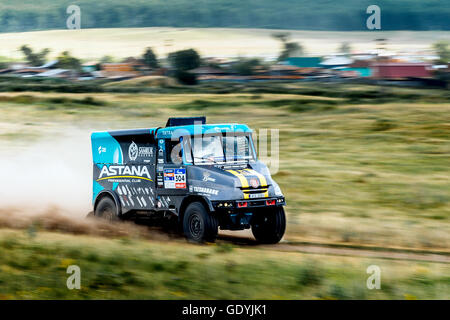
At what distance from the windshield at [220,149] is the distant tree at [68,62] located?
58.4 metres

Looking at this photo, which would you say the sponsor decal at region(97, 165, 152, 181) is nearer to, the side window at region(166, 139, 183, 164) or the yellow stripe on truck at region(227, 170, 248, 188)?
the side window at region(166, 139, 183, 164)

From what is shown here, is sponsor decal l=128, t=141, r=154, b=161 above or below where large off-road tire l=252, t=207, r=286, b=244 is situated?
above

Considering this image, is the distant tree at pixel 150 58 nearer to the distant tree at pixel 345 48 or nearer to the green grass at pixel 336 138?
the green grass at pixel 336 138

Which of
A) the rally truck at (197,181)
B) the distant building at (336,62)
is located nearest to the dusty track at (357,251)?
the rally truck at (197,181)

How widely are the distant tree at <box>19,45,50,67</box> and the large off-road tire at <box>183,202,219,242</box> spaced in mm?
63098

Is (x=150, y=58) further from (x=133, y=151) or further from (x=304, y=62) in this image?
(x=133, y=151)

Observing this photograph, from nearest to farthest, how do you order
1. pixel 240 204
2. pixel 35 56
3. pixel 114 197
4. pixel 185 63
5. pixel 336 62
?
pixel 240 204, pixel 114 197, pixel 336 62, pixel 185 63, pixel 35 56

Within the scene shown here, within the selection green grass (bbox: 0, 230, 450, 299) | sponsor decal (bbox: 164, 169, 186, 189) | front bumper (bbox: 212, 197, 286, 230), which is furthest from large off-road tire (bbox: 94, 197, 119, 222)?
front bumper (bbox: 212, 197, 286, 230)

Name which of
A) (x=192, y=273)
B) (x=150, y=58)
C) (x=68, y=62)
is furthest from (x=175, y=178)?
(x=68, y=62)

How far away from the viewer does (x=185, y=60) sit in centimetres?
6450

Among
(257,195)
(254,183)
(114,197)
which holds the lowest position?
(114,197)

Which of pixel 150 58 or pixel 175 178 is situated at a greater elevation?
pixel 150 58

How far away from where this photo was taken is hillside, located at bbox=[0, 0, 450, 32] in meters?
89.9

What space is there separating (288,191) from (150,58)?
47.8 m
